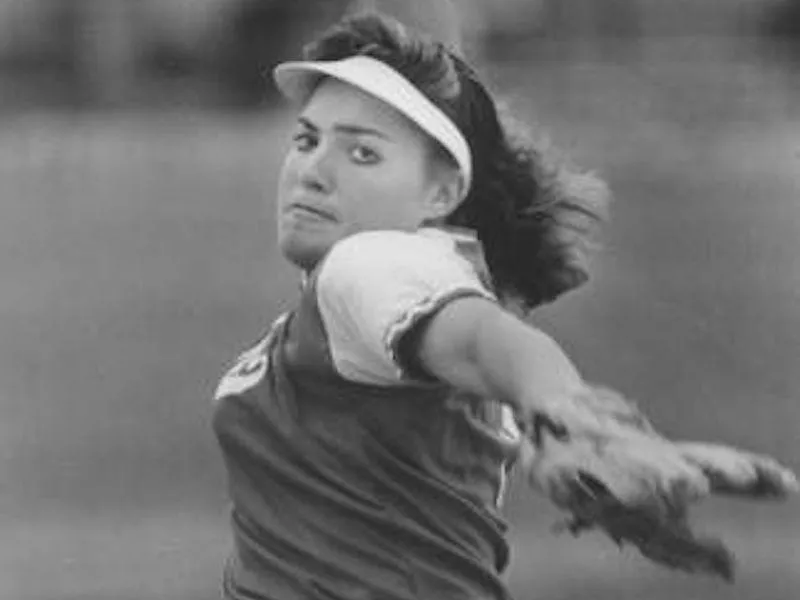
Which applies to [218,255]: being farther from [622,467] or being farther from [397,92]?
[622,467]

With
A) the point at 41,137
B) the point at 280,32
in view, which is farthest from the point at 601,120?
the point at 41,137

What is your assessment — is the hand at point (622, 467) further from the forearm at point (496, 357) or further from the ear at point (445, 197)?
the ear at point (445, 197)

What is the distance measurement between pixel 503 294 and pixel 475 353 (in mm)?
322

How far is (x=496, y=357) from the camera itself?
176 cm

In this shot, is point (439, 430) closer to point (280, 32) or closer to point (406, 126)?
point (406, 126)

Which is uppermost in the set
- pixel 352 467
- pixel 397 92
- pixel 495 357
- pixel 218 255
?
pixel 397 92

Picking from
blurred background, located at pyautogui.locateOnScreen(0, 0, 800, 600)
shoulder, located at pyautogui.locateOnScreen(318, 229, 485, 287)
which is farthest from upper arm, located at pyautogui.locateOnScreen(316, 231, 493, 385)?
blurred background, located at pyautogui.locateOnScreen(0, 0, 800, 600)

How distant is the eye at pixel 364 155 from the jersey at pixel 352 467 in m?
0.06

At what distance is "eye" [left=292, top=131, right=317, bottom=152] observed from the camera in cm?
204

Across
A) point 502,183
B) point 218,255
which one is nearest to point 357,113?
point 502,183

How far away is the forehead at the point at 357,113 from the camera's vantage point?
2.01 metres

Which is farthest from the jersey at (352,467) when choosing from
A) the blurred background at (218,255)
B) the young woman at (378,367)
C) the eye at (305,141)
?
the blurred background at (218,255)

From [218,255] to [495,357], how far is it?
3.01 m

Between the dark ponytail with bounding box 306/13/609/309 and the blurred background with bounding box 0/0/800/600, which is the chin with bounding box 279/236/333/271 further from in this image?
the blurred background with bounding box 0/0/800/600
